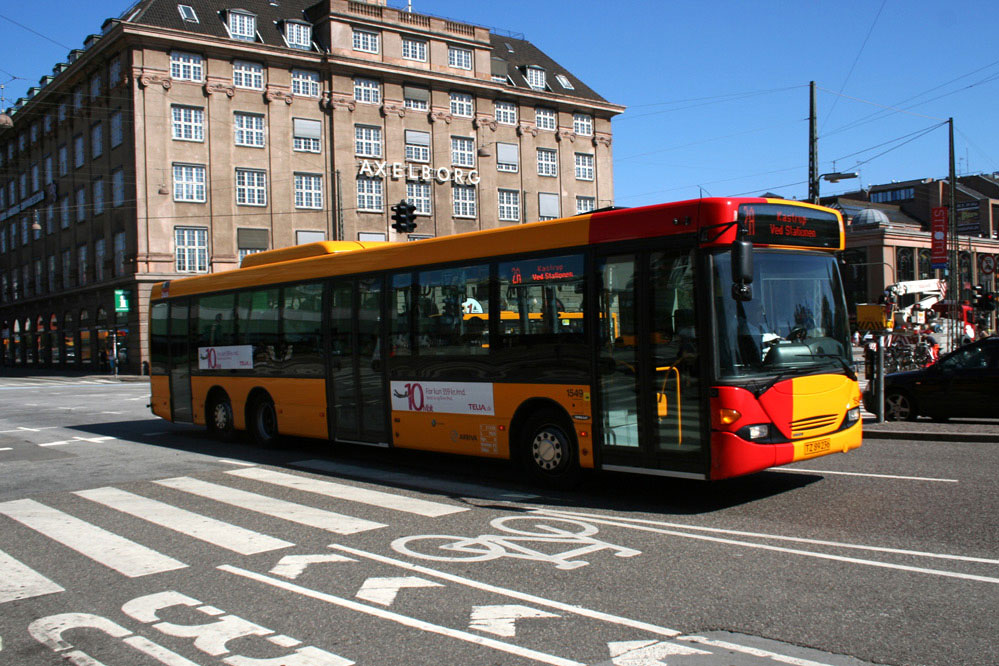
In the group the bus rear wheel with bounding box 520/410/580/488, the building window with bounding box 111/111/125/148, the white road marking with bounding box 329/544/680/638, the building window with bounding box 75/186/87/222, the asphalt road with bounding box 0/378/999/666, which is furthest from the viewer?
the building window with bounding box 75/186/87/222

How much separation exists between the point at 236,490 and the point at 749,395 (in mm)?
5756

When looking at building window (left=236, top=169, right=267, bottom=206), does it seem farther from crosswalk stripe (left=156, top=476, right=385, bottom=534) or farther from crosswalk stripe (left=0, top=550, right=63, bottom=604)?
crosswalk stripe (left=0, top=550, right=63, bottom=604)

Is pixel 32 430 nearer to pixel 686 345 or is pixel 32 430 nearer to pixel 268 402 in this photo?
pixel 268 402

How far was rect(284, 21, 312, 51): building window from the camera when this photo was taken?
167 feet

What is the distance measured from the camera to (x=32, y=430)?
18328mm

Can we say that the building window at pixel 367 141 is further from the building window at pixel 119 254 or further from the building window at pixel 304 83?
the building window at pixel 119 254

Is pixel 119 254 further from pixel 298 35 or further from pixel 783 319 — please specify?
pixel 783 319

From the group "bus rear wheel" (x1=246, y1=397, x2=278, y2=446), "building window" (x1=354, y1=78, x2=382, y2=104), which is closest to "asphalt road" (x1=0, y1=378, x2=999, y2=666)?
"bus rear wheel" (x1=246, y1=397, x2=278, y2=446)

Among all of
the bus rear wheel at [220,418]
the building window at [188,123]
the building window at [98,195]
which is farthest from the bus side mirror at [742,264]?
the building window at [98,195]

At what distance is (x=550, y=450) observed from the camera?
938 centimetres

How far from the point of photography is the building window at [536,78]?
60625 millimetres

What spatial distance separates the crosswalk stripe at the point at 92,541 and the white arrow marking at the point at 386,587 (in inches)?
64.0

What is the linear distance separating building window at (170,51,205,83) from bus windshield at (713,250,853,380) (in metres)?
44.7

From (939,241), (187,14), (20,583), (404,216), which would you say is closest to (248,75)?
(187,14)
